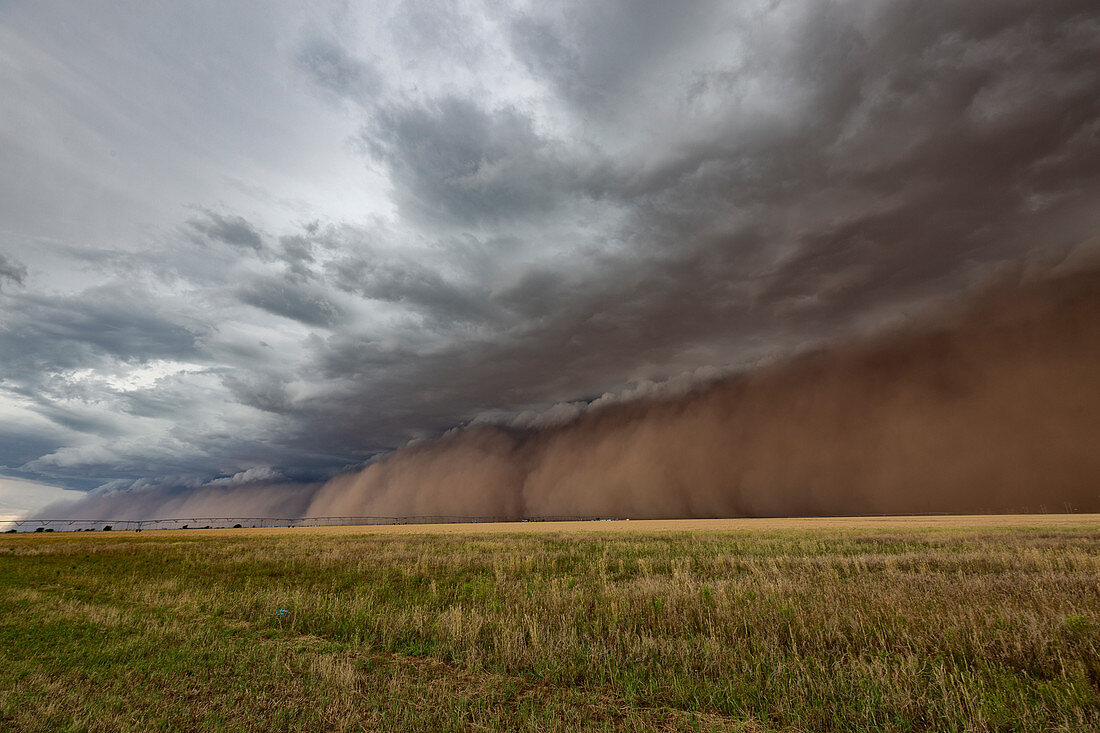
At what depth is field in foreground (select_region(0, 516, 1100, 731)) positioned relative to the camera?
767 centimetres

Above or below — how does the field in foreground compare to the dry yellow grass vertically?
above

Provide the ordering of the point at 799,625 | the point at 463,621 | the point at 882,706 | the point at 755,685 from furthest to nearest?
1. the point at 463,621
2. the point at 799,625
3. the point at 755,685
4. the point at 882,706

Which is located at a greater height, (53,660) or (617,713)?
(53,660)

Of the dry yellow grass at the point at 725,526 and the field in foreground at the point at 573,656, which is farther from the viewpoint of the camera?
the dry yellow grass at the point at 725,526

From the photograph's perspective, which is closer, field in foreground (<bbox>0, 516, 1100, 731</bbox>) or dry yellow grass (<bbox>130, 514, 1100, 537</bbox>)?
field in foreground (<bbox>0, 516, 1100, 731</bbox>)

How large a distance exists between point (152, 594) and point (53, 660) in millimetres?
9576

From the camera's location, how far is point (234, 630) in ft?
43.8

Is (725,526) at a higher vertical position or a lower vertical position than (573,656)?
lower

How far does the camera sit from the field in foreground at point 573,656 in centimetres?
767

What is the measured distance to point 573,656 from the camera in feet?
34.2

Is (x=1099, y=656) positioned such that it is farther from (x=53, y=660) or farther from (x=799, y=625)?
(x=53, y=660)

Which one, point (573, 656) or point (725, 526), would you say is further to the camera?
point (725, 526)

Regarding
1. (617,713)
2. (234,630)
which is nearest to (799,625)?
(617,713)

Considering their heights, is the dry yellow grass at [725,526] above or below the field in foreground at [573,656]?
below
